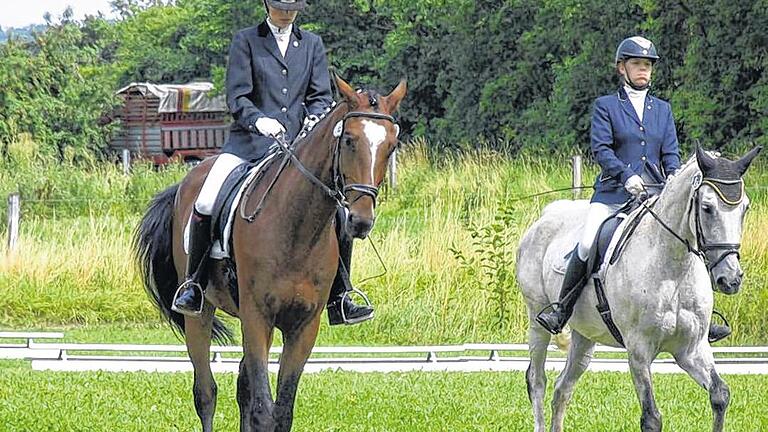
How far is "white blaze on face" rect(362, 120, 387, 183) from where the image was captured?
24.4 feet

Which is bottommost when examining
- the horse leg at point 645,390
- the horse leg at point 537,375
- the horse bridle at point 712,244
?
the horse leg at point 537,375

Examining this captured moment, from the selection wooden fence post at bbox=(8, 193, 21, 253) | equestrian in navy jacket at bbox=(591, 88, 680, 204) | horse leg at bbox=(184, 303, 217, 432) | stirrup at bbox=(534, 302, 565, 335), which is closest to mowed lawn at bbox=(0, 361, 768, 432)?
horse leg at bbox=(184, 303, 217, 432)

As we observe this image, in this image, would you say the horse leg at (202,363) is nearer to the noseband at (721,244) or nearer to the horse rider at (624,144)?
the horse rider at (624,144)

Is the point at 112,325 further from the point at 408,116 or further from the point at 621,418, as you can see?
the point at 408,116

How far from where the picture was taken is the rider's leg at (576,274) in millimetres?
9547

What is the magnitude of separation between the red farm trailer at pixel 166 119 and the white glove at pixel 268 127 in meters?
41.4

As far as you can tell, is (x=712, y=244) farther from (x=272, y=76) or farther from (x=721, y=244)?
(x=272, y=76)

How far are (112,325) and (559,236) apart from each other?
9049 millimetres

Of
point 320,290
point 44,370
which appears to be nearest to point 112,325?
point 44,370

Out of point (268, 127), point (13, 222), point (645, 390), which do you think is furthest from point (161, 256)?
point (13, 222)

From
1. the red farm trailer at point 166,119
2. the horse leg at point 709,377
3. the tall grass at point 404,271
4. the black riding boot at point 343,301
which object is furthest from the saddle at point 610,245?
the red farm trailer at point 166,119

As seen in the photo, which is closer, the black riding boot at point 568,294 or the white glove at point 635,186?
the white glove at point 635,186

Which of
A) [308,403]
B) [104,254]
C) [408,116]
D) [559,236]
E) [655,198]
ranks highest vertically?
[655,198]

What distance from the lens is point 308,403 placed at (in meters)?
11.5
